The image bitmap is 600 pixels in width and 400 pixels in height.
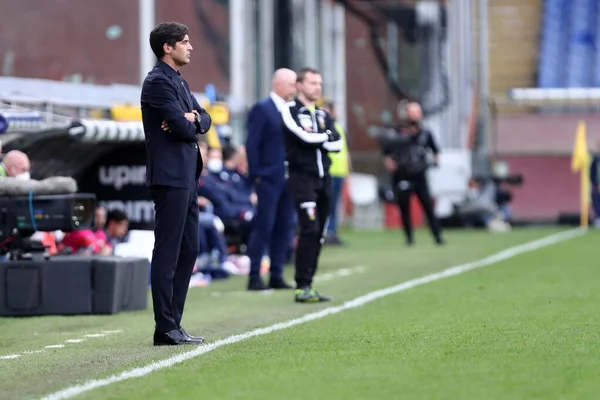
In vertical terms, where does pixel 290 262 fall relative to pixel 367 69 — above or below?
below

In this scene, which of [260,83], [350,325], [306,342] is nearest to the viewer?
[306,342]

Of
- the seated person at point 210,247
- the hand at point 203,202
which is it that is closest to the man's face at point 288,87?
Result: the seated person at point 210,247

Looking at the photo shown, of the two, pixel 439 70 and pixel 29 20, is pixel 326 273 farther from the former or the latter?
pixel 439 70

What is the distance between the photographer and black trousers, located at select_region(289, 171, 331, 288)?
1301 centimetres

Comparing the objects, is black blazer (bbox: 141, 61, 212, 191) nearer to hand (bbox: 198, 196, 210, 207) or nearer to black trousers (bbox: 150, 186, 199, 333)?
black trousers (bbox: 150, 186, 199, 333)

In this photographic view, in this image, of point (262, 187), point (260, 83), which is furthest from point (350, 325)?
point (260, 83)

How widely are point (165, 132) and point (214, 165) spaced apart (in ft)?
30.1

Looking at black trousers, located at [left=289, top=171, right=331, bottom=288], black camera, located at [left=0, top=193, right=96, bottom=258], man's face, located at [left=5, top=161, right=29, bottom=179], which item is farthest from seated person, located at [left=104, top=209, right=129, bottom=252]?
black camera, located at [left=0, top=193, right=96, bottom=258]

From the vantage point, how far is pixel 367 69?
35.2 m

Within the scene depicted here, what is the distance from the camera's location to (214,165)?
1859 cm

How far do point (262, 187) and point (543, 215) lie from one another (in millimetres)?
19661

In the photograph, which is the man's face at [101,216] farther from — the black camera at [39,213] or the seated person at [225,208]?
the black camera at [39,213]

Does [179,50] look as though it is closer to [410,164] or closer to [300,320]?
[300,320]

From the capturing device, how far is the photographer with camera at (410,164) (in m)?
22.2
